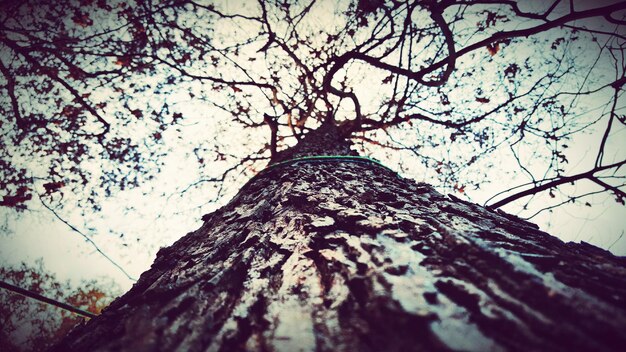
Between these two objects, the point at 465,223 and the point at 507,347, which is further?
the point at 465,223

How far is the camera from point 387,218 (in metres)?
1.11

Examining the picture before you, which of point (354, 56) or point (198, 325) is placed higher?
point (354, 56)

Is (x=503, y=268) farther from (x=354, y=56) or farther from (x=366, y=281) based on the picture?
(x=354, y=56)

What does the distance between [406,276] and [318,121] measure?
16.2 ft

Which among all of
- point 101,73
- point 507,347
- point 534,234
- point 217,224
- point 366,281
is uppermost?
point 101,73

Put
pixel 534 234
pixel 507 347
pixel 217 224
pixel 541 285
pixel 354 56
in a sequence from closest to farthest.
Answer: pixel 507 347 → pixel 541 285 → pixel 534 234 → pixel 217 224 → pixel 354 56

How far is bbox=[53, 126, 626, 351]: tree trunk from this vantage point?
0.50 metres

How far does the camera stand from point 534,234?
110cm

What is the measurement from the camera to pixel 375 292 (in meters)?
0.64

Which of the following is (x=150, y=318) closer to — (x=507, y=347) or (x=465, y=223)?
(x=507, y=347)

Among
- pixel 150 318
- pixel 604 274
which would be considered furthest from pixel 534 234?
pixel 150 318

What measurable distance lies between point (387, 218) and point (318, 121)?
451 cm

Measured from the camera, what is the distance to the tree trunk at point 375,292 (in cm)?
50

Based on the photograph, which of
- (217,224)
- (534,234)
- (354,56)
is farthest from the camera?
(354,56)
